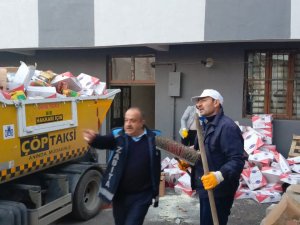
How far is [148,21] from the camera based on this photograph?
Answer: 7.89 meters

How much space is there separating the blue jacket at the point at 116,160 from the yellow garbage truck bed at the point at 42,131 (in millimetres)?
1285

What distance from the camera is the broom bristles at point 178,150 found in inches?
139

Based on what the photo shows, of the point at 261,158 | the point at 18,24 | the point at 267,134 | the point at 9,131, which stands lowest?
the point at 261,158

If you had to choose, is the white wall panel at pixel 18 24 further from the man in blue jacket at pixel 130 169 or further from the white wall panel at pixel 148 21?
the man in blue jacket at pixel 130 169

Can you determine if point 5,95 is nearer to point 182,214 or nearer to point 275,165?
point 182,214

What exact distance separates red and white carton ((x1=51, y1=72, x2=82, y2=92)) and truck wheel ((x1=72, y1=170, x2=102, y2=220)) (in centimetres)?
131

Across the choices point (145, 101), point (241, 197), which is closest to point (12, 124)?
point (241, 197)

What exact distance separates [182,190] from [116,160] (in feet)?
12.3

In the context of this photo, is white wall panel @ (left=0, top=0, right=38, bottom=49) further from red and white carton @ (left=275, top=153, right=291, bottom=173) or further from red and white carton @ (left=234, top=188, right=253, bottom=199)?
red and white carton @ (left=275, top=153, right=291, bottom=173)

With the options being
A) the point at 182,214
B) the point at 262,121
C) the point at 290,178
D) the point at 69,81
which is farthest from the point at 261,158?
the point at 69,81

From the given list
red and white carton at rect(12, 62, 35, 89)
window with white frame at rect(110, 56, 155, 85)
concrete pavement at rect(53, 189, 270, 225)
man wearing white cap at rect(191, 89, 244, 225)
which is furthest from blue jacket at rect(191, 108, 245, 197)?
window with white frame at rect(110, 56, 155, 85)

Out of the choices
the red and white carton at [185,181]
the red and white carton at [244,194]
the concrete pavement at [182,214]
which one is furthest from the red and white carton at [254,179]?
the red and white carton at [185,181]

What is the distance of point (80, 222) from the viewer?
217 inches

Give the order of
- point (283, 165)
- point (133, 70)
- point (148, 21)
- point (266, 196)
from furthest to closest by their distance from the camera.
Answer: point (133, 70) < point (148, 21) < point (283, 165) < point (266, 196)
